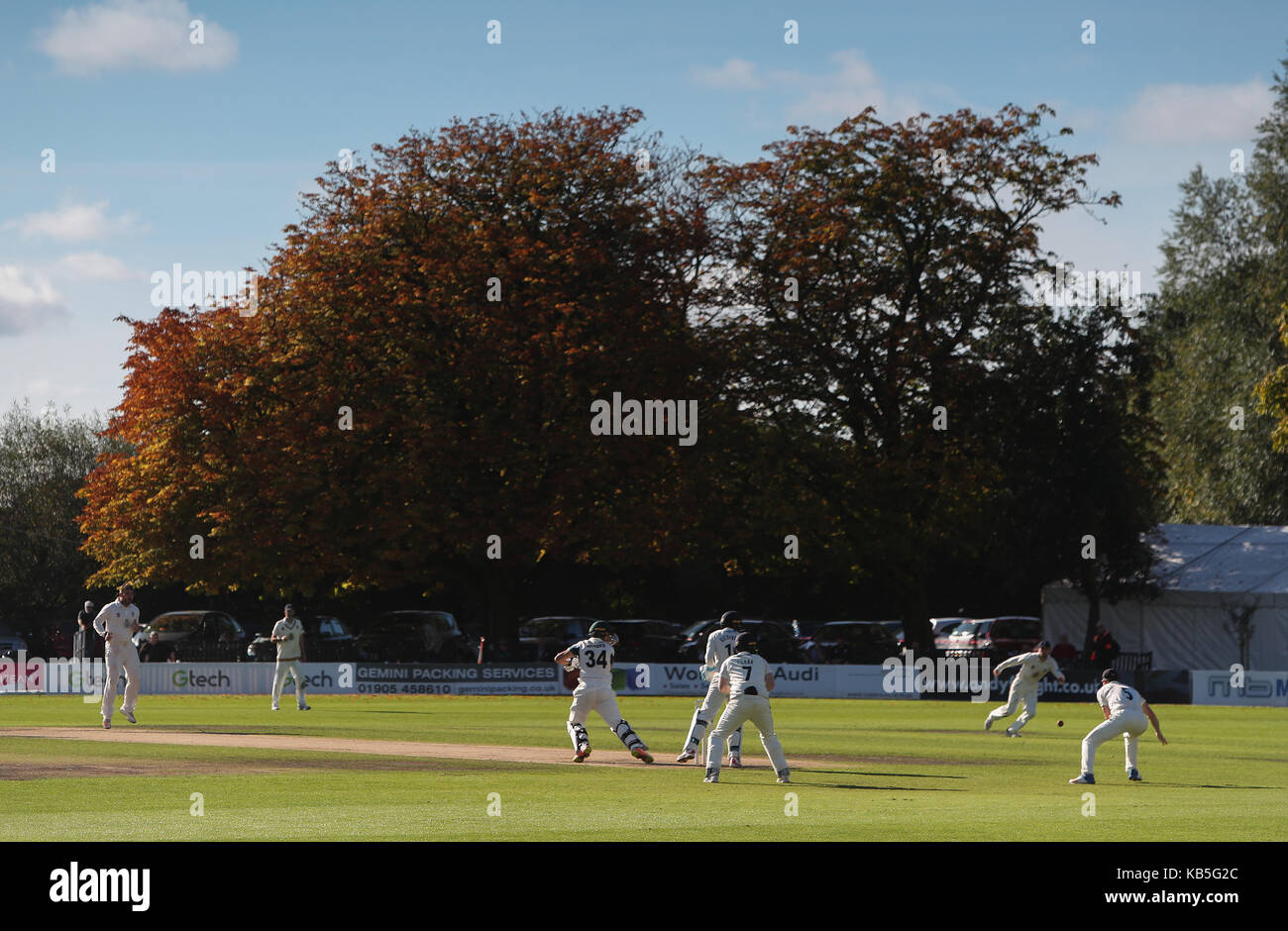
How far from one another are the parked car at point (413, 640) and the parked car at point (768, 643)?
653 cm

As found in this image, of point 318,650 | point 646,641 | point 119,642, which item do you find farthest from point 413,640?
point 119,642

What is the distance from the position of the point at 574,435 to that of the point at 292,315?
28.3 ft

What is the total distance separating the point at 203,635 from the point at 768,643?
16.8 m

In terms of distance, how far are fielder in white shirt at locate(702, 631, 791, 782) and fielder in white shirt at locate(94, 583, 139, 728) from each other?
11.9m

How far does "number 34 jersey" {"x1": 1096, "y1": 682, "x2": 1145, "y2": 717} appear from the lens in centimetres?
2030

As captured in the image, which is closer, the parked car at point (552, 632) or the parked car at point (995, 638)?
the parked car at point (995, 638)

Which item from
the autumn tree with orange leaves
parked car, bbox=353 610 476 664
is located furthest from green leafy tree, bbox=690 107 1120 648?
parked car, bbox=353 610 476 664

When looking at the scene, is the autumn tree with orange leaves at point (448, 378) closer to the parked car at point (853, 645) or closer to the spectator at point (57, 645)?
the parked car at point (853, 645)

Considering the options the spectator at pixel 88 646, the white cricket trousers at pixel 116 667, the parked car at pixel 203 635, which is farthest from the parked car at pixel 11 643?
the white cricket trousers at pixel 116 667

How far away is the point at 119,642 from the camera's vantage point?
2791 centimetres

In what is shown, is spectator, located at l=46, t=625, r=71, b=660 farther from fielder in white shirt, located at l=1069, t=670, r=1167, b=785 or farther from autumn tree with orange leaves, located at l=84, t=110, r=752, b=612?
fielder in white shirt, located at l=1069, t=670, r=1167, b=785

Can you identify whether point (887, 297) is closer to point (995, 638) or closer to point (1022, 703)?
point (995, 638)

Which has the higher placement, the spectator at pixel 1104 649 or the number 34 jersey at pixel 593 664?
the number 34 jersey at pixel 593 664

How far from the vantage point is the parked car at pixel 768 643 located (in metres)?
51.5
